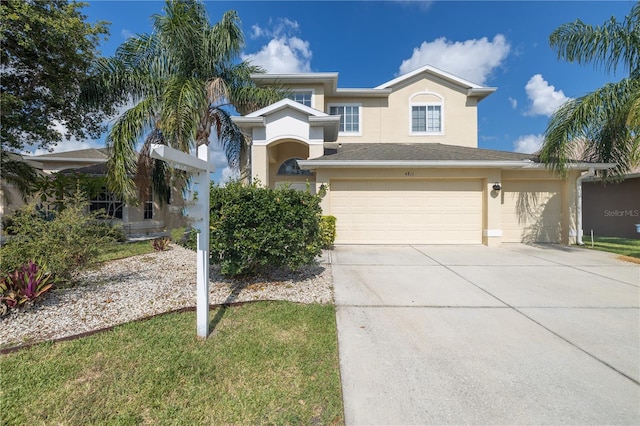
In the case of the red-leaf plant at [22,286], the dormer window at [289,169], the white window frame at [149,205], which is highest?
the dormer window at [289,169]

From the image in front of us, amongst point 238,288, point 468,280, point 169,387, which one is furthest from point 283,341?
point 468,280

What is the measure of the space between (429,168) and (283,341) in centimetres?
848

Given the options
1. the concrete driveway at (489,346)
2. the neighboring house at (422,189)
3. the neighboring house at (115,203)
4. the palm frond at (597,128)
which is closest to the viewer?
the concrete driveway at (489,346)

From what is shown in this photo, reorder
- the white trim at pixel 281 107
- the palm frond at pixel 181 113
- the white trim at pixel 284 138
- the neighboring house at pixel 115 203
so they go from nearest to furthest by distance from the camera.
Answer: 1. the palm frond at pixel 181 113
2. the white trim at pixel 281 107
3. the white trim at pixel 284 138
4. the neighboring house at pixel 115 203

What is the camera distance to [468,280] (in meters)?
5.77

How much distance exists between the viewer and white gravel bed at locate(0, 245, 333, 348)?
3609 mm

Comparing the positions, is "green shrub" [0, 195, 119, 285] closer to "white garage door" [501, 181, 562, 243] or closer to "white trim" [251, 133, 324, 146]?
"white trim" [251, 133, 324, 146]

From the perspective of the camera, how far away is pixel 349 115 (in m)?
14.2

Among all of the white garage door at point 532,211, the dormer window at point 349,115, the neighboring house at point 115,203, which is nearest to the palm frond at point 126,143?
the neighboring house at point 115,203

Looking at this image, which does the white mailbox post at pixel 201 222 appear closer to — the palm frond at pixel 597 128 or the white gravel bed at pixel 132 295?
the white gravel bed at pixel 132 295

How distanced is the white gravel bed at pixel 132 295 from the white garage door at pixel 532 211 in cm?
815

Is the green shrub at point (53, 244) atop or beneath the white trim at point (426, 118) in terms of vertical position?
beneath

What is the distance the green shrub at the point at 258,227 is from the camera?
475cm

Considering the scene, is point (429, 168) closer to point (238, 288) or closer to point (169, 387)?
point (238, 288)
